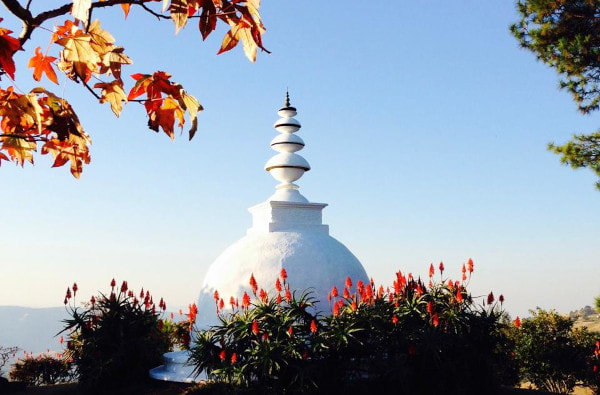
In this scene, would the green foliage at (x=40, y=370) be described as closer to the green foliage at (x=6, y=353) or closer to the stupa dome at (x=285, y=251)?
the green foliage at (x=6, y=353)

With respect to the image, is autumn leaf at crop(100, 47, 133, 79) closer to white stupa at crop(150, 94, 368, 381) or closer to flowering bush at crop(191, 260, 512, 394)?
flowering bush at crop(191, 260, 512, 394)

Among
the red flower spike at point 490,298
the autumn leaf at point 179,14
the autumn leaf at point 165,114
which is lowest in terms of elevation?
the red flower spike at point 490,298

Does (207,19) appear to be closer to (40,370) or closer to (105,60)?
(105,60)

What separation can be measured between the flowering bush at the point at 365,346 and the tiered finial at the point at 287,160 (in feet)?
16.0

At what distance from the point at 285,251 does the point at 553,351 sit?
26.1 feet

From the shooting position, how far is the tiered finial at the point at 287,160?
14.1 metres

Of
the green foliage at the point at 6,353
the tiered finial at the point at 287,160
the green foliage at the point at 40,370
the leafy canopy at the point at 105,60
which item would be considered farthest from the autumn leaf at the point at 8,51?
the green foliage at the point at 6,353

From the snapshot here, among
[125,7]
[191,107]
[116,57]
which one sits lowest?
[191,107]

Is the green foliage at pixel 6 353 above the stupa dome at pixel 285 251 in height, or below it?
below

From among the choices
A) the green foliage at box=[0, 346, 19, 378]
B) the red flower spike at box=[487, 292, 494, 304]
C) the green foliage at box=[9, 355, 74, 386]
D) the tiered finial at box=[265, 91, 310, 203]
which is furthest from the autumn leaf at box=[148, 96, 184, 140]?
the green foliage at box=[0, 346, 19, 378]

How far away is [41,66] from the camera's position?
3.49 m

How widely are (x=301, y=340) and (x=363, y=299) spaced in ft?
4.83

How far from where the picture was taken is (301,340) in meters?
8.66

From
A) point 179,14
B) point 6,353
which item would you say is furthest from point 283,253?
point 179,14
